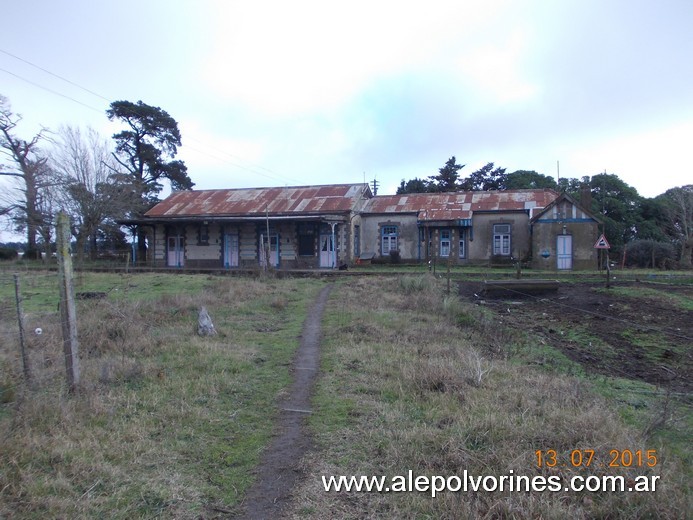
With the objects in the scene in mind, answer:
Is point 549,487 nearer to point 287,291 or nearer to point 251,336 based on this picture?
point 251,336

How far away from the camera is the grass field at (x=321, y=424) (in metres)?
3.28

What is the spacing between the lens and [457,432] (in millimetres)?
4195

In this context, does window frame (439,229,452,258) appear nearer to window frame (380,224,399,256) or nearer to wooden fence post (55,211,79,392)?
window frame (380,224,399,256)

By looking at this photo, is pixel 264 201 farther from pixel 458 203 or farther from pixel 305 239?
pixel 458 203

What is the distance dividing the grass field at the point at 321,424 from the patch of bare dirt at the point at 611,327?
1040 mm

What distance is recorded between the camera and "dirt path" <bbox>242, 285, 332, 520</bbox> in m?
3.42

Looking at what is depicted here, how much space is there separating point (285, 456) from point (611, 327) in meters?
9.71

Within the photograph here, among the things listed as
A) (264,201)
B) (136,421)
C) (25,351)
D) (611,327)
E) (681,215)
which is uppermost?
(264,201)

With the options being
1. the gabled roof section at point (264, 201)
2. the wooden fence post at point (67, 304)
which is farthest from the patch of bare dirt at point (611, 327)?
the gabled roof section at point (264, 201)

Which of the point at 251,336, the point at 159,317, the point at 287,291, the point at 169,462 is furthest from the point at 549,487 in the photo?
the point at 287,291

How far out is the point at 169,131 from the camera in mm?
44906

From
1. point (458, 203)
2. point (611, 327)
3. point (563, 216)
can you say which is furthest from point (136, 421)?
point (458, 203)

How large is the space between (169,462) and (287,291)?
12.1 m
